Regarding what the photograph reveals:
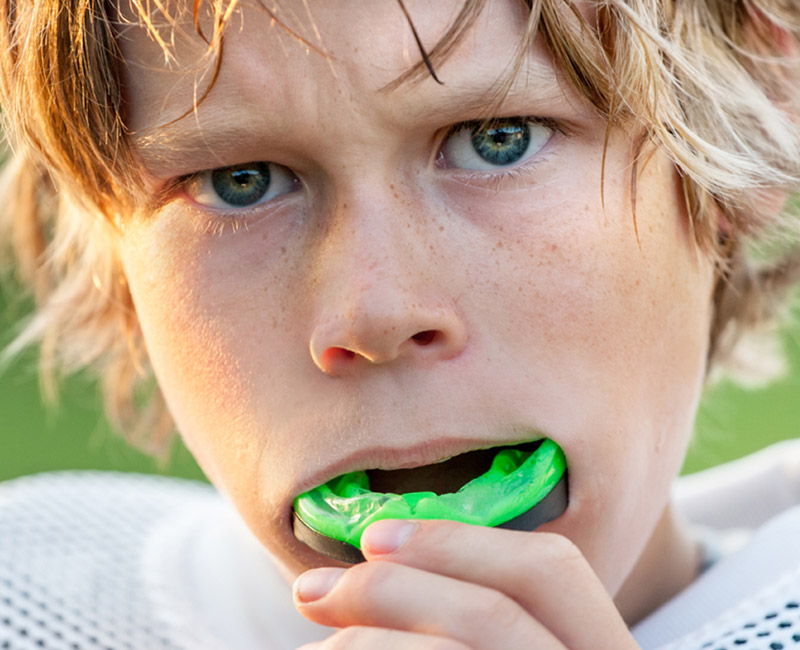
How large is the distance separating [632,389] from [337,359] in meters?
0.28

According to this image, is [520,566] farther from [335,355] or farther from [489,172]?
[489,172]

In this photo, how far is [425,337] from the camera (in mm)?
854

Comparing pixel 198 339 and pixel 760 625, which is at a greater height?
pixel 198 339

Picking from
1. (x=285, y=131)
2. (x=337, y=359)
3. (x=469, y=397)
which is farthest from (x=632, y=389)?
(x=285, y=131)

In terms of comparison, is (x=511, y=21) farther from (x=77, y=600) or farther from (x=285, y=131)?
(x=77, y=600)

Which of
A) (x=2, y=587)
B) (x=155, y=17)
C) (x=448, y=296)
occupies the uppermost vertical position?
(x=155, y=17)

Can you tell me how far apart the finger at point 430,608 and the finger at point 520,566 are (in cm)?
1

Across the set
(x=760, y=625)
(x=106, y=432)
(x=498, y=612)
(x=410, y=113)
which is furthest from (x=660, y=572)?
(x=106, y=432)

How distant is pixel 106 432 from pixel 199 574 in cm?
275

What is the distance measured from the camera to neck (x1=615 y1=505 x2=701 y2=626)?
117cm

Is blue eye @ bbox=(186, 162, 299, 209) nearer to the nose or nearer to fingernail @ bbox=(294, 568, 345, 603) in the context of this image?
the nose

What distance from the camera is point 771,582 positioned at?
1.03 meters

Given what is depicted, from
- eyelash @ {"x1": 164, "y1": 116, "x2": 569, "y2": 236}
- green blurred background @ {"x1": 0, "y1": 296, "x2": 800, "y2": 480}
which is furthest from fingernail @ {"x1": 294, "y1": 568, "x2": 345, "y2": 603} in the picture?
green blurred background @ {"x1": 0, "y1": 296, "x2": 800, "y2": 480}

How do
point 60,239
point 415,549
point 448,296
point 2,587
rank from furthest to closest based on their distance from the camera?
point 60,239 < point 2,587 < point 448,296 < point 415,549
